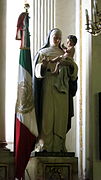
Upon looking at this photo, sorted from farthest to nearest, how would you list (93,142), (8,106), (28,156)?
(8,106) → (93,142) → (28,156)

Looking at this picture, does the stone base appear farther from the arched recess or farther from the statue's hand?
the statue's hand

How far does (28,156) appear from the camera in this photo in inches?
254

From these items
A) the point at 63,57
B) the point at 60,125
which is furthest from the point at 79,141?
the point at 63,57

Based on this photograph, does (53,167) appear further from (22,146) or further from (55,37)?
(55,37)

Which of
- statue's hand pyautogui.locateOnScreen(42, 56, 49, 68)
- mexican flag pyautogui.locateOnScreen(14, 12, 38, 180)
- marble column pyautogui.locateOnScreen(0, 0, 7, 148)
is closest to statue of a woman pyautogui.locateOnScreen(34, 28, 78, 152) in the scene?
statue's hand pyautogui.locateOnScreen(42, 56, 49, 68)

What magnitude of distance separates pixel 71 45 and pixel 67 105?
0.74 meters

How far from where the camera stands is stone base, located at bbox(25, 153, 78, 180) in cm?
633

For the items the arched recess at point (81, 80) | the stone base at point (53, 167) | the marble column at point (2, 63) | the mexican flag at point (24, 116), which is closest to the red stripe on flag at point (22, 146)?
the mexican flag at point (24, 116)

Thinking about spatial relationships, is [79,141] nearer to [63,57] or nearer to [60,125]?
[60,125]

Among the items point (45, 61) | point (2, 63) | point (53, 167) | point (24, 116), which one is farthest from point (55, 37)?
point (53, 167)

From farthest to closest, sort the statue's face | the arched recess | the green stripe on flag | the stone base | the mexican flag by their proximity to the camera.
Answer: the arched recess → the statue's face → the green stripe on flag → the mexican flag → the stone base

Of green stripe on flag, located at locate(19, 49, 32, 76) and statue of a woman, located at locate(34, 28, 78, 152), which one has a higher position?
green stripe on flag, located at locate(19, 49, 32, 76)

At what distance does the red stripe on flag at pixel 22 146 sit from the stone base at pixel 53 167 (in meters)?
0.11

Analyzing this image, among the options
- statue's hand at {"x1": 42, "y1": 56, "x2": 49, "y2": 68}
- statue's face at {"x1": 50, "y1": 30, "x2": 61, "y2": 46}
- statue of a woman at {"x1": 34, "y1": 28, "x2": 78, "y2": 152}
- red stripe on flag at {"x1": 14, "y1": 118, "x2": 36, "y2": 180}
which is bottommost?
red stripe on flag at {"x1": 14, "y1": 118, "x2": 36, "y2": 180}
